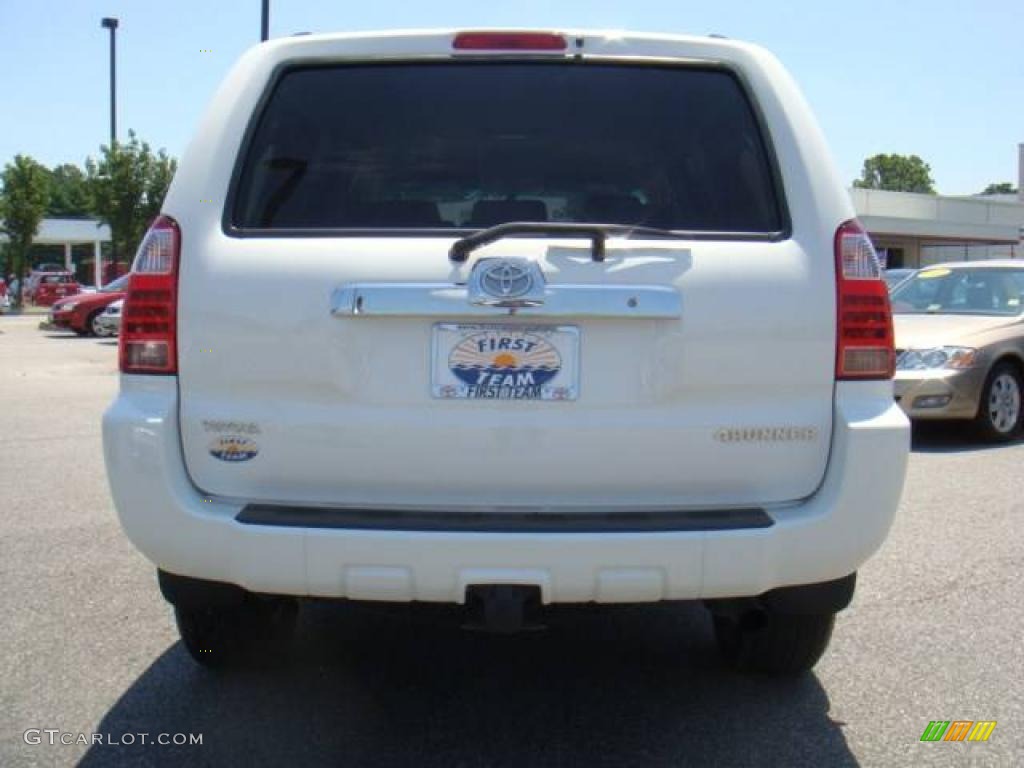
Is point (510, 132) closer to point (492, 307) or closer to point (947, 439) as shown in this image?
point (492, 307)

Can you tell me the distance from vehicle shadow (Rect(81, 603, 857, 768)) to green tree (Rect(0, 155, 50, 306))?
4107 centimetres

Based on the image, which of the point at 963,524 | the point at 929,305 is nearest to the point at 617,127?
the point at 963,524

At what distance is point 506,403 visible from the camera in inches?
108

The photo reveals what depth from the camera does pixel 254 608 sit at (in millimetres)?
3615

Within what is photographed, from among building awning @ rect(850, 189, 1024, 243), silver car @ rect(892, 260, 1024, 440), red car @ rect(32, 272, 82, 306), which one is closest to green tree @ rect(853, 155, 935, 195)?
building awning @ rect(850, 189, 1024, 243)

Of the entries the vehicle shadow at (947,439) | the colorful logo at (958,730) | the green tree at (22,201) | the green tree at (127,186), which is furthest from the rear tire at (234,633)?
the green tree at (22,201)

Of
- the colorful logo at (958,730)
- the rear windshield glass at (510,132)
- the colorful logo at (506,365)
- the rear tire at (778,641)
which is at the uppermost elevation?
the rear windshield glass at (510,132)

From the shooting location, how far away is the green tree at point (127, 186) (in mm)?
36781

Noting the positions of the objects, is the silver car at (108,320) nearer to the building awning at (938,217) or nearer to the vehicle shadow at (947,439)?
the vehicle shadow at (947,439)

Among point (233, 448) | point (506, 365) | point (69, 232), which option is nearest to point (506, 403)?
point (506, 365)

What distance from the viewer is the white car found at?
8.91ft

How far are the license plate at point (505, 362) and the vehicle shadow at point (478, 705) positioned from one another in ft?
2.22

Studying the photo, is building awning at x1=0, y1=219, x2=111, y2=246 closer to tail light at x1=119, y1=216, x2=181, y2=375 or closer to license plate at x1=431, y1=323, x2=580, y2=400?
tail light at x1=119, y1=216, x2=181, y2=375

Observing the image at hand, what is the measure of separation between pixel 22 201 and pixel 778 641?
139ft
